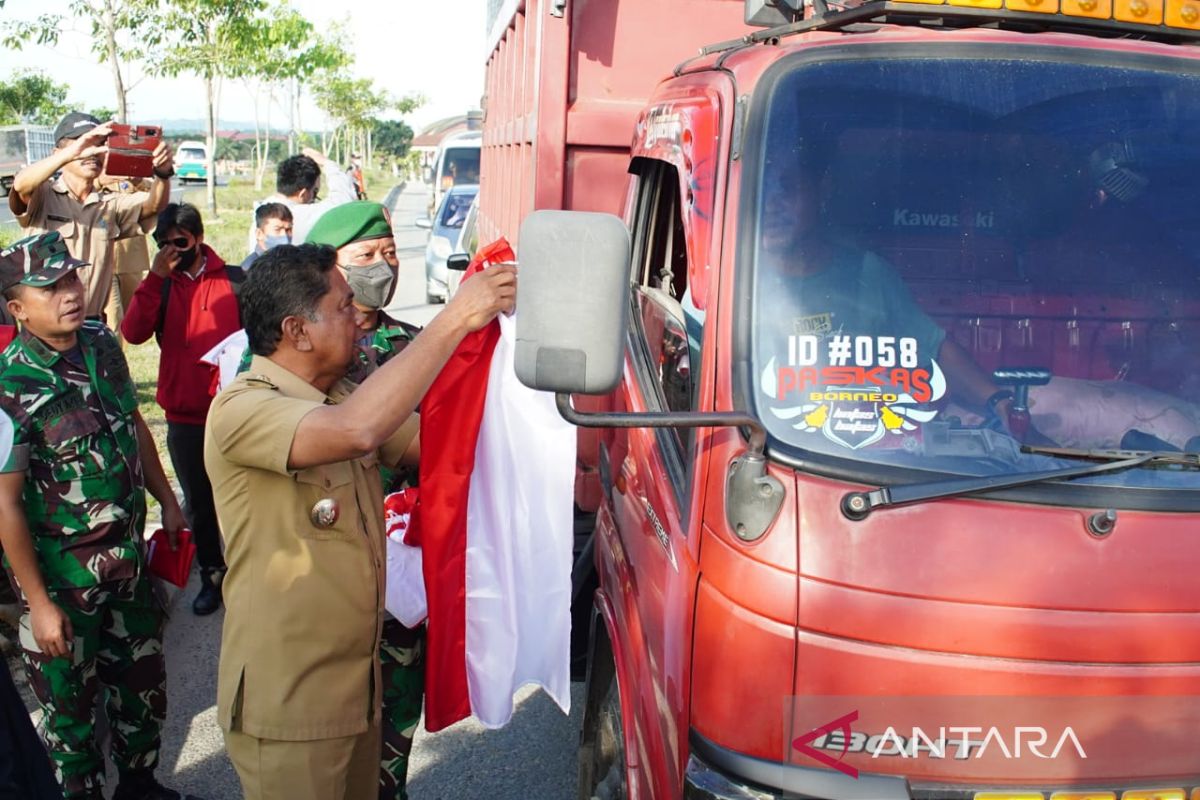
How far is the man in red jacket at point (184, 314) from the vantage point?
5000mm

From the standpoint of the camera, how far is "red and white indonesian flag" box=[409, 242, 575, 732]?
2.86 metres

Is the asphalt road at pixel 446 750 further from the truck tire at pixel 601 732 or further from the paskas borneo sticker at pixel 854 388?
the paskas borneo sticker at pixel 854 388

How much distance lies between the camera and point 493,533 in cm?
292

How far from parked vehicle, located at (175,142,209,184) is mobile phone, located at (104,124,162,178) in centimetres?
3861

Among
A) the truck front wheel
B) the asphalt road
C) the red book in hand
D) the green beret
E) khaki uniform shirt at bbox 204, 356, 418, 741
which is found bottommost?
the asphalt road

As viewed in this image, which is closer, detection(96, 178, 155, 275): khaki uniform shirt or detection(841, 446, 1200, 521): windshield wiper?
detection(841, 446, 1200, 521): windshield wiper

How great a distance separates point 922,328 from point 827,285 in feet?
0.67

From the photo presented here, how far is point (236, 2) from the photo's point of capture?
1908 centimetres

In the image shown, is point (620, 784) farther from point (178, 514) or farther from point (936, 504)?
point (178, 514)

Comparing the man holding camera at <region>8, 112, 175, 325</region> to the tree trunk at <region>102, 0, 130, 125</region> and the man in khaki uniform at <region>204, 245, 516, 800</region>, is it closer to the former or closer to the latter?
the man in khaki uniform at <region>204, 245, 516, 800</region>

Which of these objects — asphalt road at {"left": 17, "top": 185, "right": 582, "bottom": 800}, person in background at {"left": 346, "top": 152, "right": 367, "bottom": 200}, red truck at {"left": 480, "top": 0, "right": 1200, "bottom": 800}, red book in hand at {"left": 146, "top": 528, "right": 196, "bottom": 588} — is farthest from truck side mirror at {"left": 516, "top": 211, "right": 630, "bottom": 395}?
person in background at {"left": 346, "top": 152, "right": 367, "bottom": 200}

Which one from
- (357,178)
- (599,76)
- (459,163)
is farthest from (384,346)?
(357,178)

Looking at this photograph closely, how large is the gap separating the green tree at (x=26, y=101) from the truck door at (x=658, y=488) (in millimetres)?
36311

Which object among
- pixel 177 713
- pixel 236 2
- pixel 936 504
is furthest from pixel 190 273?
pixel 236 2
